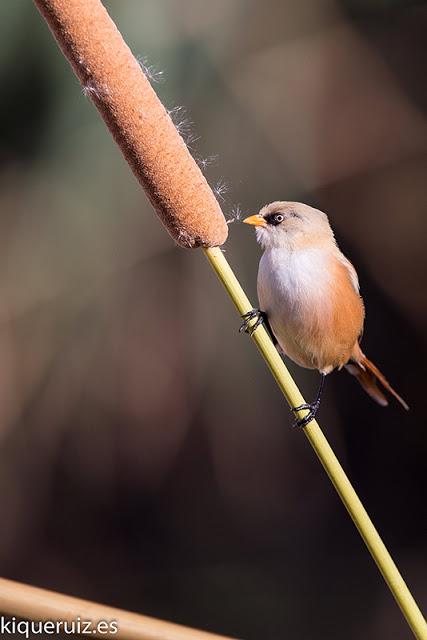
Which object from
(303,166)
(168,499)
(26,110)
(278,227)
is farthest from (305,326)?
(168,499)

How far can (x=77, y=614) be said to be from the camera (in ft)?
2.31

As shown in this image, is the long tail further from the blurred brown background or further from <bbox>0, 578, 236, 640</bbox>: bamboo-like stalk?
<bbox>0, 578, 236, 640</bbox>: bamboo-like stalk

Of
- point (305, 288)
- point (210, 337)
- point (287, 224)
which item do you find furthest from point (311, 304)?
point (210, 337)

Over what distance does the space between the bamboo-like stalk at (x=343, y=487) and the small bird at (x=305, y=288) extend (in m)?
0.71

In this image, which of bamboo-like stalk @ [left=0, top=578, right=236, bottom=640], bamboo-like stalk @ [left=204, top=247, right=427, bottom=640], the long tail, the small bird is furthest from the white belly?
bamboo-like stalk @ [left=0, top=578, right=236, bottom=640]

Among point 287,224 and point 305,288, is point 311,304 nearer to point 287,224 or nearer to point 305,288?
point 305,288

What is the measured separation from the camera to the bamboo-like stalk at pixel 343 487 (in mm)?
783

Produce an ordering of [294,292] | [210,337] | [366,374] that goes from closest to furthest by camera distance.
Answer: [294,292]
[366,374]
[210,337]

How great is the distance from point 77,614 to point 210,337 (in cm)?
192

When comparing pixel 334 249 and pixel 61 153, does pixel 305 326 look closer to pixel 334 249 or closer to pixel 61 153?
pixel 334 249

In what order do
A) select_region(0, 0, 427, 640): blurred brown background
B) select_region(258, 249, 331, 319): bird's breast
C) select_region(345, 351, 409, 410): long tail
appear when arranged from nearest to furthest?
1. select_region(258, 249, 331, 319): bird's breast
2. select_region(345, 351, 409, 410): long tail
3. select_region(0, 0, 427, 640): blurred brown background

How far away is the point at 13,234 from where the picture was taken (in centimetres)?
251

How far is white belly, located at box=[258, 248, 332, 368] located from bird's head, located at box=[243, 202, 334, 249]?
22 millimetres

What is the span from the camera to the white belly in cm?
157
